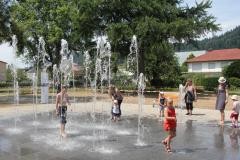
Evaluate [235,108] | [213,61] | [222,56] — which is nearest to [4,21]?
[235,108]

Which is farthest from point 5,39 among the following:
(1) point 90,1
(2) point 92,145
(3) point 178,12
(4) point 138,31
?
(2) point 92,145

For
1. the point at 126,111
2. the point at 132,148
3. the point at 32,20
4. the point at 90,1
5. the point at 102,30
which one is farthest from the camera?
the point at 32,20

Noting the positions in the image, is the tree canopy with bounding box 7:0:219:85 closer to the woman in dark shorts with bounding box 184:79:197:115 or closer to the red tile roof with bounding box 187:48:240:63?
the woman in dark shorts with bounding box 184:79:197:115

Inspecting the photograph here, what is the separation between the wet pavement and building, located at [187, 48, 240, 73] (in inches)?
2987

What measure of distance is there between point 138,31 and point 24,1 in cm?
2488

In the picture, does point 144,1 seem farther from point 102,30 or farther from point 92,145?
point 92,145

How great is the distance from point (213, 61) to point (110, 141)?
3341 inches

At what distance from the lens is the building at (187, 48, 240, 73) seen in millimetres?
92250

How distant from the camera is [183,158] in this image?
1077cm

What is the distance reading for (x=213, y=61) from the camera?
314 feet

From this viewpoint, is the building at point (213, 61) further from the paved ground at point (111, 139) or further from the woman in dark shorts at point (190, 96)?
the paved ground at point (111, 139)

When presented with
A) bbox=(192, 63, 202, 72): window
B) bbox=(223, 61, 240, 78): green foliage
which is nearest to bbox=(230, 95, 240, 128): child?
bbox=(223, 61, 240, 78): green foliage

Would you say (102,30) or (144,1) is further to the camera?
(102,30)

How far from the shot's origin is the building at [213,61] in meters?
92.2
